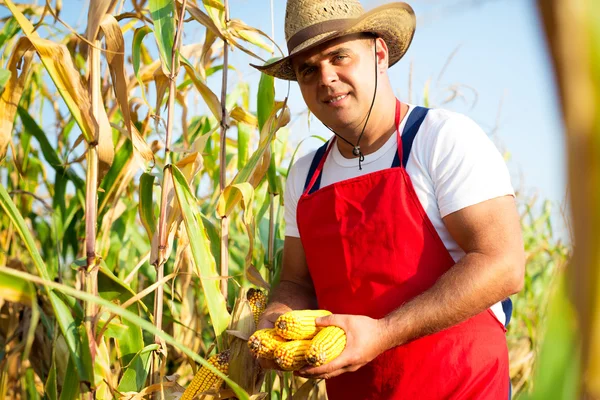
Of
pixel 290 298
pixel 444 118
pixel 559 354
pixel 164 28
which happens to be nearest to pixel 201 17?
pixel 164 28

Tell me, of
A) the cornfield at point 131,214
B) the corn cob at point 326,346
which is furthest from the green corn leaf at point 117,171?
the corn cob at point 326,346

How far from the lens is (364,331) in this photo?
4.79 ft

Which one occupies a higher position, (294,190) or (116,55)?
(116,55)

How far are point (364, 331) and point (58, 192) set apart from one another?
5.08ft

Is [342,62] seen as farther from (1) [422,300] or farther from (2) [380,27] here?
(1) [422,300]

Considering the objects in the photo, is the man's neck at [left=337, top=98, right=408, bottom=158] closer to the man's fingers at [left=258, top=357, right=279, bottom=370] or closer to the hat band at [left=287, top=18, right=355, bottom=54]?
the hat band at [left=287, top=18, right=355, bottom=54]

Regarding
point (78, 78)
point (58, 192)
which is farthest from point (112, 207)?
point (78, 78)

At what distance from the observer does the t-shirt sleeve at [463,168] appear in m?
1.61

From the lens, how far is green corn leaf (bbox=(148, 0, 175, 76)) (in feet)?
5.77

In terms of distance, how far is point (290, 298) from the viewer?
196 cm

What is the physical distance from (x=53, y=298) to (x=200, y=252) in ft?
1.43

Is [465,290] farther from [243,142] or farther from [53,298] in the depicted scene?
[243,142]

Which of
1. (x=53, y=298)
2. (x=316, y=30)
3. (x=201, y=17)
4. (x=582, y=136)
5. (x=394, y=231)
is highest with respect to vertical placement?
(x=201, y=17)

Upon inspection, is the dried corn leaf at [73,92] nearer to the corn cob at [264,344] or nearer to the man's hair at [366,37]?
the corn cob at [264,344]
